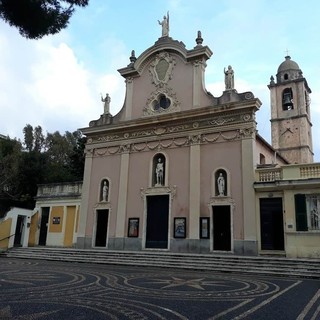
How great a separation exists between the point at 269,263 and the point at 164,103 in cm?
1278

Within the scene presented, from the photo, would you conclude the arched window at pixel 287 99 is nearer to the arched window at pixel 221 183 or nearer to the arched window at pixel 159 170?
the arched window at pixel 221 183

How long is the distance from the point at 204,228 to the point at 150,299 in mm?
12308

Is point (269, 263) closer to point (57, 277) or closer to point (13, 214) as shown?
point (57, 277)

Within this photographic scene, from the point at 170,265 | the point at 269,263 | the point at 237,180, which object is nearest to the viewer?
the point at 269,263

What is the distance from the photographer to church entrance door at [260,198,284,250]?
1781 cm

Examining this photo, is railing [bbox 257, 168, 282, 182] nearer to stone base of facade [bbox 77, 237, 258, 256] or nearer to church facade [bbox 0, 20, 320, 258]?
church facade [bbox 0, 20, 320, 258]

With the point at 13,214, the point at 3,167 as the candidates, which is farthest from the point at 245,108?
the point at 3,167

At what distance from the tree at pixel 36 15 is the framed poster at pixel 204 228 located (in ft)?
47.1

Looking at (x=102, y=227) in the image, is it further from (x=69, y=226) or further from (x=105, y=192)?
(x=69, y=226)

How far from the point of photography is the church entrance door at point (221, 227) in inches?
742

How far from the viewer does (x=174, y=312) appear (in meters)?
6.17

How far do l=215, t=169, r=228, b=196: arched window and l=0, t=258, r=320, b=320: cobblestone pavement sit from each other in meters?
9.12

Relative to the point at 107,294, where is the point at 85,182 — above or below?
above

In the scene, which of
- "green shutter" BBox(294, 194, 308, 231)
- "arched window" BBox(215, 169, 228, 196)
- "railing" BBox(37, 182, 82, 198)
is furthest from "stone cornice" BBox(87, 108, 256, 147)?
"green shutter" BBox(294, 194, 308, 231)
